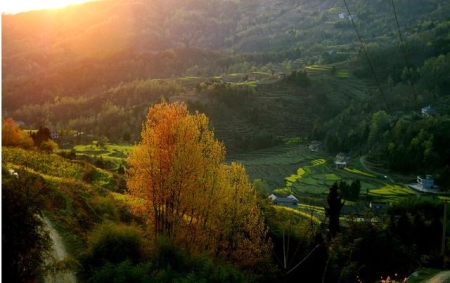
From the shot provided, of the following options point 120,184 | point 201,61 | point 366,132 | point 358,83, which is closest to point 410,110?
point 366,132

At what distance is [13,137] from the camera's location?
28.9m

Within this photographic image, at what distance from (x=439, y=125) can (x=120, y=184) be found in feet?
198

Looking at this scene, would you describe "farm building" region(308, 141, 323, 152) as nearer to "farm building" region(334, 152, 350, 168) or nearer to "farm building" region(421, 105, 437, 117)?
"farm building" region(334, 152, 350, 168)

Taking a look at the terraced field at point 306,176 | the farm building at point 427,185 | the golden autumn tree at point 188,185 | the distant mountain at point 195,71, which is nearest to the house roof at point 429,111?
the terraced field at point 306,176

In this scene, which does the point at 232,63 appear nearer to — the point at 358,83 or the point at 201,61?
the point at 201,61

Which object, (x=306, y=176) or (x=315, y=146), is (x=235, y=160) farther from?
(x=306, y=176)

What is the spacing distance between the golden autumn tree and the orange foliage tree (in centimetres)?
1301

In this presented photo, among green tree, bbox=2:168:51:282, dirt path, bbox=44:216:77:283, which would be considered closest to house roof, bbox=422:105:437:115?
dirt path, bbox=44:216:77:283

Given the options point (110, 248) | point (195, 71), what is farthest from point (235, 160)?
point (195, 71)

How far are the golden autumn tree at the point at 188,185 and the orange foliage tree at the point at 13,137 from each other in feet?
42.7

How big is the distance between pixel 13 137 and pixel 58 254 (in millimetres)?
16808

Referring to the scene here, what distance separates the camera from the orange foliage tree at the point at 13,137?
27541 mm

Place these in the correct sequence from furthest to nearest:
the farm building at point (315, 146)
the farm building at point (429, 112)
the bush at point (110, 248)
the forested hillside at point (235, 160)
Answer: the farm building at point (315, 146) < the farm building at point (429, 112) < the forested hillside at point (235, 160) < the bush at point (110, 248)

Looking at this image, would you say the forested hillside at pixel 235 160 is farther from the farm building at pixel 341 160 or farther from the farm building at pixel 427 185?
the farm building at pixel 427 185
